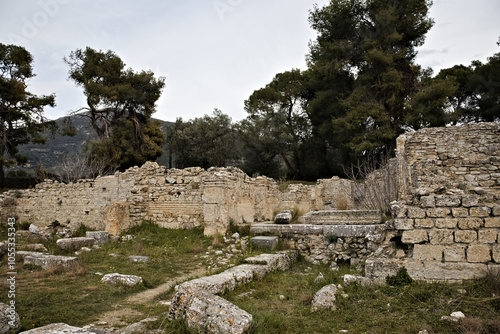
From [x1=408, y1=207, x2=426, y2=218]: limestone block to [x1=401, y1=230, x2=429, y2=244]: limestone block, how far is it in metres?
A: 0.22

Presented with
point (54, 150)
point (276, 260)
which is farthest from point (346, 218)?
point (54, 150)

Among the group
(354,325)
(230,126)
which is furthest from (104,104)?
(354,325)

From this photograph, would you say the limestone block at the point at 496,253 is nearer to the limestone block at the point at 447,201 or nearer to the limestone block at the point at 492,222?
the limestone block at the point at 492,222

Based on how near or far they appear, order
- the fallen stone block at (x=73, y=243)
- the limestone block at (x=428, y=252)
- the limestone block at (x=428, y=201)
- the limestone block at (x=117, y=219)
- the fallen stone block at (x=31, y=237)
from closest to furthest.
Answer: the limestone block at (x=428, y=252)
the limestone block at (x=428, y=201)
the fallen stone block at (x=73, y=243)
the fallen stone block at (x=31, y=237)
the limestone block at (x=117, y=219)

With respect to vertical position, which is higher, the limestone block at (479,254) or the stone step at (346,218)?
the stone step at (346,218)

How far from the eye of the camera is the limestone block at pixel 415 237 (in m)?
4.57

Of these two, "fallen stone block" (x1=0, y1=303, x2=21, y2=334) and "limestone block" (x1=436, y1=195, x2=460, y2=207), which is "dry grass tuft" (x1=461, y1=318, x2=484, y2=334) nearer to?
"limestone block" (x1=436, y1=195, x2=460, y2=207)

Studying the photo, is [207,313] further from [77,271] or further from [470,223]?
[77,271]

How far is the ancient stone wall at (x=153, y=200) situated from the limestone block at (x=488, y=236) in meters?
6.08

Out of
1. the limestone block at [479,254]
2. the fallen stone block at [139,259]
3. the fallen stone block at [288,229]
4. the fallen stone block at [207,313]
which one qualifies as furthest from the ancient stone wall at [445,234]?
the fallen stone block at [139,259]

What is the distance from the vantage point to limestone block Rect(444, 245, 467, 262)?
14.4 feet

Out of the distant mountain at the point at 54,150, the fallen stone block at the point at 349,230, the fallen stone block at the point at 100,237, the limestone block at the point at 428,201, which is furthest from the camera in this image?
the distant mountain at the point at 54,150

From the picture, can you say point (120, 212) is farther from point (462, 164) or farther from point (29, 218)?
point (462, 164)

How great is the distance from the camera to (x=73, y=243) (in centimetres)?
843
